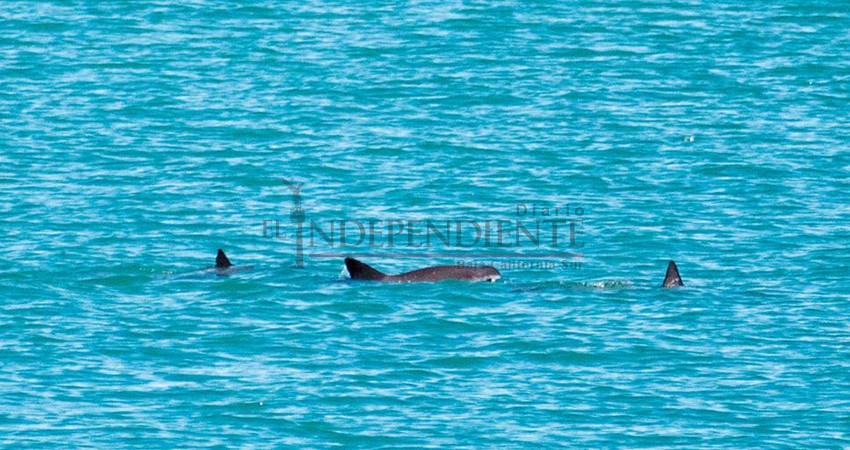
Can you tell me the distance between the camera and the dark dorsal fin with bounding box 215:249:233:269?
3065 centimetres

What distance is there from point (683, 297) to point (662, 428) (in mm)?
6729

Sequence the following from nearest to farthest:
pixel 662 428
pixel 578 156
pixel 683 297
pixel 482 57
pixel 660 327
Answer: pixel 662 428 → pixel 660 327 → pixel 683 297 → pixel 578 156 → pixel 482 57

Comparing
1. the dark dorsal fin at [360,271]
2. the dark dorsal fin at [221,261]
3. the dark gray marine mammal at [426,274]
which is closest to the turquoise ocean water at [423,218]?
the dark dorsal fin at [360,271]

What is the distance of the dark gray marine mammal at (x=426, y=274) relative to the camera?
3031 centimetres

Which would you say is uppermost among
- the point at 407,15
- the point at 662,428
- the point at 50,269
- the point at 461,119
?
the point at 407,15

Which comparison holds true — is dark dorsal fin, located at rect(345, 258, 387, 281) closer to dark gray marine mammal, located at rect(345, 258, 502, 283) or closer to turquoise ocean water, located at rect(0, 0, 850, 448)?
dark gray marine mammal, located at rect(345, 258, 502, 283)

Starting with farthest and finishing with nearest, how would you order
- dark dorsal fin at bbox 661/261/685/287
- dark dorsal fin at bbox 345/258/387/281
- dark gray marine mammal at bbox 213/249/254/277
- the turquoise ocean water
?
1. dark gray marine mammal at bbox 213/249/254/277
2. dark dorsal fin at bbox 345/258/387/281
3. dark dorsal fin at bbox 661/261/685/287
4. the turquoise ocean water

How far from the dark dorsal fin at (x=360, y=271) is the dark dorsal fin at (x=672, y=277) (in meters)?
5.02

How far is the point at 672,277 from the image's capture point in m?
29.5

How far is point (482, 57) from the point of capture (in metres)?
52.0

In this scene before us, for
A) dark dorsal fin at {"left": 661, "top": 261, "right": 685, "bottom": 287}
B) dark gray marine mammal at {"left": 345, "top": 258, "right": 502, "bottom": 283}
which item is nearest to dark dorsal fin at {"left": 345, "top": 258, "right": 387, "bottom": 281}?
dark gray marine mammal at {"left": 345, "top": 258, "right": 502, "bottom": 283}

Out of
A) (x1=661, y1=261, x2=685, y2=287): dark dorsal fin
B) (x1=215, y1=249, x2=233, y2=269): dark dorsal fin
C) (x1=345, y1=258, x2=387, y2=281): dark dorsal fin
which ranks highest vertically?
(x1=215, y1=249, x2=233, y2=269): dark dorsal fin

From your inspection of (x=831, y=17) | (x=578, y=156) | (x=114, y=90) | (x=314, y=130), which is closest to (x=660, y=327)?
(x=578, y=156)

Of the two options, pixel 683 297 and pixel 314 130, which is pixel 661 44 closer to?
pixel 314 130
